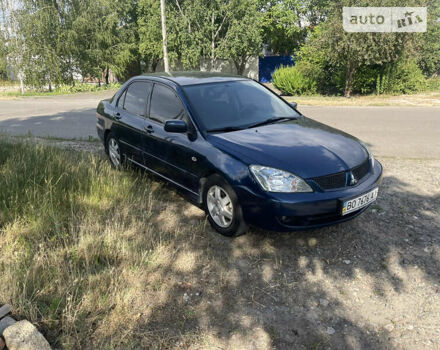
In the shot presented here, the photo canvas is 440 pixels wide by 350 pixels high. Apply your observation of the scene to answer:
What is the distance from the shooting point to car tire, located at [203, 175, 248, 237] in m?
3.48

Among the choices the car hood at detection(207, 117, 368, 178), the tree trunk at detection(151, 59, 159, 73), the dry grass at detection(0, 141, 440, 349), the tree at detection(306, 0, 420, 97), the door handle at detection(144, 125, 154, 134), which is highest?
the tree trunk at detection(151, 59, 159, 73)

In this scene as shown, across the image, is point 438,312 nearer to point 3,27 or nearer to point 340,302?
point 340,302

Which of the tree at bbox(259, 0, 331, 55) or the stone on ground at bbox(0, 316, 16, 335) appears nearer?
the stone on ground at bbox(0, 316, 16, 335)

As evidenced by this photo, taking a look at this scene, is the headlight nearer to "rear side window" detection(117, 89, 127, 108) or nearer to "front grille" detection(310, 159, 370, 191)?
"front grille" detection(310, 159, 370, 191)

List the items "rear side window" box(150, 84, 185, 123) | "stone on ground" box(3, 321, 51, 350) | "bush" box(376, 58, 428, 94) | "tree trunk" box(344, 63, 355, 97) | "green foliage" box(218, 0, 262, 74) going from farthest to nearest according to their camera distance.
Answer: "green foliage" box(218, 0, 262, 74) < "bush" box(376, 58, 428, 94) < "tree trunk" box(344, 63, 355, 97) < "rear side window" box(150, 84, 185, 123) < "stone on ground" box(3, 321, 51, 350)

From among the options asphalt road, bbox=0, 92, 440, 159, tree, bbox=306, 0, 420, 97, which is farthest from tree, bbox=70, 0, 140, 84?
tree, bbox=306, 0, 420, 97

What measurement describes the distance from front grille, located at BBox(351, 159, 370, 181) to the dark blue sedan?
0.07 feet

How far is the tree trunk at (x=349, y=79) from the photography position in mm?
17980

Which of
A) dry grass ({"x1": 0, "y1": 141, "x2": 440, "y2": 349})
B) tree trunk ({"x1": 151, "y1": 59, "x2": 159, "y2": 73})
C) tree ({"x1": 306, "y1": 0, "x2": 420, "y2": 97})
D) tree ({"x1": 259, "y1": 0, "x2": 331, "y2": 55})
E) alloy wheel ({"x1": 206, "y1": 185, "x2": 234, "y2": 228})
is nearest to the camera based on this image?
dry grass ({"x1": 0, "y1": 141, "x2": 440, "y2": 349})

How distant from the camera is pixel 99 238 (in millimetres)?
→ 3465

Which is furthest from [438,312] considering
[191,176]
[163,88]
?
[163,88]

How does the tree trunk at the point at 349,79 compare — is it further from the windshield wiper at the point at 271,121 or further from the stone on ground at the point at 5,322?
the stone on ground at the point at 5,322

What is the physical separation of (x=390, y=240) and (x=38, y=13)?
27050mm

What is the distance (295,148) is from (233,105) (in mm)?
1150
